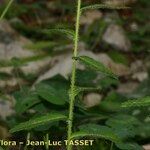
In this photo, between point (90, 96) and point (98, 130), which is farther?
point (90, 96)

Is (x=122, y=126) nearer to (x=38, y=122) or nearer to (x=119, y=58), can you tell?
(x=38, y=122)

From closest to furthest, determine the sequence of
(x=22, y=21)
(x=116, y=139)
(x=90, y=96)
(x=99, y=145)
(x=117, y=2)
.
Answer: (x=116, y=139), (x=99, y=145), (x=90, y=96), (x=22, y=21), (x=117, y=2)

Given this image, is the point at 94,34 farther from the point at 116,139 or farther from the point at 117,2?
the point at 116,139

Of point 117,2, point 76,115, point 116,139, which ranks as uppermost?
point 117,2

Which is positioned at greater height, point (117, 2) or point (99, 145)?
point (117, 2)

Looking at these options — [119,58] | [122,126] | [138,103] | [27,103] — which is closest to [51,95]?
[27,103]

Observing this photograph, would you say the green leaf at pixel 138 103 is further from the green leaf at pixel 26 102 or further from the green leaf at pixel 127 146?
the green leaf at pixel 26 102

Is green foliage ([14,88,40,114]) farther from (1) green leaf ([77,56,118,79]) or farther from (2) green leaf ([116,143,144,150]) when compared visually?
(1) green leaf ([77,56,118,79])

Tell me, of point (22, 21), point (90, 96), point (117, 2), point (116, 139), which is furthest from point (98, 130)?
point (117, 2)

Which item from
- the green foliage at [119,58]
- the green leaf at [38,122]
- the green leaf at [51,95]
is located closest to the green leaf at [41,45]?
the green foliage at [119,58]
